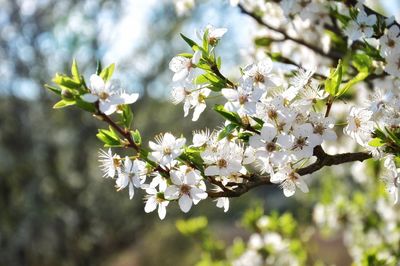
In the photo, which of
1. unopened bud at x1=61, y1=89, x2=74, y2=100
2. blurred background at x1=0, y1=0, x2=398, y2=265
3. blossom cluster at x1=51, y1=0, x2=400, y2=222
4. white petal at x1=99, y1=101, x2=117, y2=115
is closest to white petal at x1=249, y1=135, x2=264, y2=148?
blossom cluster at x1=51, y1=0, x2=400, y2=222

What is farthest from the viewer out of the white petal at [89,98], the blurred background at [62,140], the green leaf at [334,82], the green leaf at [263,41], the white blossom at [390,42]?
the blurred background at [62,140]

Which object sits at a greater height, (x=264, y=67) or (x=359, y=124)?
(x=264, y=67)

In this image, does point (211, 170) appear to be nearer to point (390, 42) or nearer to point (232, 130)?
point (232, 130)

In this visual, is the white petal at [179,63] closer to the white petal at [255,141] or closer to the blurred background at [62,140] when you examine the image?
the white petal at [255,141]

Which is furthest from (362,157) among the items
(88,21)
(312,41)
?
(88,21)

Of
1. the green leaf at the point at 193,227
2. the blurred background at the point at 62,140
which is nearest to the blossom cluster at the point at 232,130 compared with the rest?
the green leaf at the point at 193,227

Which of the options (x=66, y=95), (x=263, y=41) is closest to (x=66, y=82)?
(x=66, y=95)

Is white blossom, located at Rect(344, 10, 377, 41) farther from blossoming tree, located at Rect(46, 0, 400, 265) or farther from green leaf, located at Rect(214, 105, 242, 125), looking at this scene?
green leaf, located at Rect(214, 105, 242, 125)

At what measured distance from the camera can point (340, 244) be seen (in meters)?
12.0

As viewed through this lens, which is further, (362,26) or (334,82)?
(362,26)

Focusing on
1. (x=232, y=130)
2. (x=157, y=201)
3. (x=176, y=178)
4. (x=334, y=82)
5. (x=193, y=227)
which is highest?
(x=334, y=82)

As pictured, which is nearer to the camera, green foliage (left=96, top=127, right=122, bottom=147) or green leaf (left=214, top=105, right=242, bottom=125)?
green leaf (left=214, top=105, right=242, bottom=125)

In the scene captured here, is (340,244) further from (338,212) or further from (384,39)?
(384,39)

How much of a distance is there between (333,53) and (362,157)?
3.78 feet
